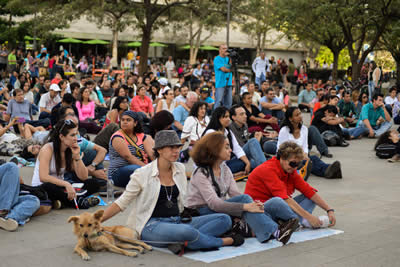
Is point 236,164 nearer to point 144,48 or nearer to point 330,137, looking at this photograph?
point 330,137

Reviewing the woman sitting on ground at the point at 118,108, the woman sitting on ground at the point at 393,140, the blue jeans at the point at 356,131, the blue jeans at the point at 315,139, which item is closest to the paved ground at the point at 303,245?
the blue jeans at the point at 315,139

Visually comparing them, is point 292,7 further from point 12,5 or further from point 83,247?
A: point 83,247

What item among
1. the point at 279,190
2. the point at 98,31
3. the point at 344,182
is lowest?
the point at 344,182

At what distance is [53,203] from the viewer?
285 inches

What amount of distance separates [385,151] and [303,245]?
6.76 m

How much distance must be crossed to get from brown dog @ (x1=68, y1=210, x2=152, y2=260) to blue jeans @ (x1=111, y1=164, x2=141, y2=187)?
2699 mm

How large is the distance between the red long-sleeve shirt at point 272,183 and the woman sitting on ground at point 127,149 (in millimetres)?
2392

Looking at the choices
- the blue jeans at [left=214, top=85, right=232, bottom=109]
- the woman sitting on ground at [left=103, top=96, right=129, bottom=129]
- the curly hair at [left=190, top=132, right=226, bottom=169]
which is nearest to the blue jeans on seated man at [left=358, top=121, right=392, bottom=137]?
the blue jeans at [left=214, top=85, right=232, bottom=109]

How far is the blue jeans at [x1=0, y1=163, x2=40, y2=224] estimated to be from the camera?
6352 mm

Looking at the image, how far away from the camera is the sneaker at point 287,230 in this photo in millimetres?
5805

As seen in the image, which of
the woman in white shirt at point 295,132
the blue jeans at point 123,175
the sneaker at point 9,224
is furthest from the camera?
the woman in white shirt at point 295,132

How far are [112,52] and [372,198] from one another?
40.9 m

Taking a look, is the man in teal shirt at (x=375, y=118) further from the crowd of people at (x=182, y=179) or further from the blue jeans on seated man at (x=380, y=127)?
the crowd of people at (x=182, y=179)

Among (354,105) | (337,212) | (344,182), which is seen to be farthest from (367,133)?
(337,212)
